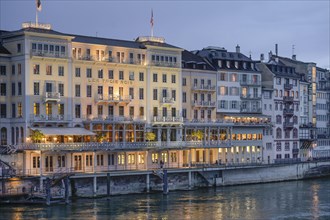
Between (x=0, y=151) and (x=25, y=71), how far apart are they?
33.7ft

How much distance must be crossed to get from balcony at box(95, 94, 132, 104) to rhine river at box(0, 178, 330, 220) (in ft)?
50.4

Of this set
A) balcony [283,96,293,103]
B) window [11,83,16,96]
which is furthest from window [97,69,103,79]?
balcony [283,96,293,103]

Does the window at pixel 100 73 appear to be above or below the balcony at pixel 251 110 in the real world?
above

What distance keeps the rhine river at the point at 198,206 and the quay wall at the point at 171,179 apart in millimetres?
2215

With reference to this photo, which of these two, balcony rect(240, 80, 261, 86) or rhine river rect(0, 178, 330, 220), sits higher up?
balcony rect(240, 80, 261, 86)

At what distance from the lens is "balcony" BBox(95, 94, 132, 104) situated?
10475cm

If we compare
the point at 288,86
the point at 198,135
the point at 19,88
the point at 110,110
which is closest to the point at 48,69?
the point at 19,88

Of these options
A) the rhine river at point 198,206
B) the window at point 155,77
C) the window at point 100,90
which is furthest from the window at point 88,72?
the rhine river at point 198,206

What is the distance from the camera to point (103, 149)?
101 meters

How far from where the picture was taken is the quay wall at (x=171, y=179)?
91137 mm

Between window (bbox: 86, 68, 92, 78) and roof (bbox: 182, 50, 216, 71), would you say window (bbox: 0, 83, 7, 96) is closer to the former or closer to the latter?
window (bbox: 86, 68, 92, 78)

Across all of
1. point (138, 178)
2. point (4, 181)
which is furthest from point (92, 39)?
point (4, 181)

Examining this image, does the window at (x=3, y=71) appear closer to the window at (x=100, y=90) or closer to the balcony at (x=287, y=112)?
the window at (x=100, y=90)

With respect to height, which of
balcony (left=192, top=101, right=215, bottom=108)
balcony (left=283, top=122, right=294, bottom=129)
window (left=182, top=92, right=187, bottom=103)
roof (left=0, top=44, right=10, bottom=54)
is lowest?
balcony (left=283, top=122, right=294, bottom=129)
